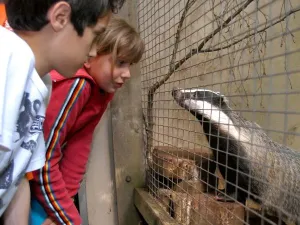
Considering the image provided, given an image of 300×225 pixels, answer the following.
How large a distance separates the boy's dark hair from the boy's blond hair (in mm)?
346

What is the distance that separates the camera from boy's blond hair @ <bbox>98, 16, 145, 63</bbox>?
1.01 meters

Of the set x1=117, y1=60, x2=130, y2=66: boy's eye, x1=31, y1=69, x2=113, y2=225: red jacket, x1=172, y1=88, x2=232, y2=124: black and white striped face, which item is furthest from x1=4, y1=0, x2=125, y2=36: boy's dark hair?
x1=172, y1=88, x2=232, y2=124: black and white striped face

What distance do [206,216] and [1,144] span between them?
0.74 m

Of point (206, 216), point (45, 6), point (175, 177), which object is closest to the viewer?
point (45, 6)

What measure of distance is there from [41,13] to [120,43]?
0.42 metres

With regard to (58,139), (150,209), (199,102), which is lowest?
(150,209)

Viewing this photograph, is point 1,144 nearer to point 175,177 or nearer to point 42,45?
point 42,45

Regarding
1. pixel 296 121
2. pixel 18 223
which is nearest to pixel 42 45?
pixel 18 223

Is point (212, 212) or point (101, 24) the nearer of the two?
point (101, 24)

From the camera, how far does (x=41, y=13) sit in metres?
0.62

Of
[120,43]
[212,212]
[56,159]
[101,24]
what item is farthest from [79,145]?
[101,24]

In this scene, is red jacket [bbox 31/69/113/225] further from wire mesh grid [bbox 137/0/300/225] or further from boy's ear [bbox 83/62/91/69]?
wire mesh grid [bbox 137/0/300/225]

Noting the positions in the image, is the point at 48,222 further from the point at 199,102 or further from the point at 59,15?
the point at 199,102

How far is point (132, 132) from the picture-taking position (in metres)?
1.40
